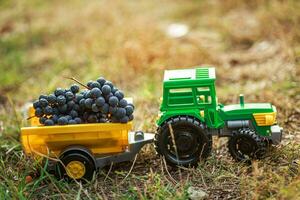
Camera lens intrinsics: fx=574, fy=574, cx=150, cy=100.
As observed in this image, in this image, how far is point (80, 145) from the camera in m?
4.14

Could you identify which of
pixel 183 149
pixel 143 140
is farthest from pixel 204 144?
pixel 143 140

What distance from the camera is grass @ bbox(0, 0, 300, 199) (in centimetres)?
396

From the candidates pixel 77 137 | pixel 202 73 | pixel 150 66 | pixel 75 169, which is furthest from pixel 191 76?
pixel 150 66

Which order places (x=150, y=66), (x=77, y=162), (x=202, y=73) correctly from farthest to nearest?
(x=150, y=66) → (x=202, y=73) → (x=77, y=162)

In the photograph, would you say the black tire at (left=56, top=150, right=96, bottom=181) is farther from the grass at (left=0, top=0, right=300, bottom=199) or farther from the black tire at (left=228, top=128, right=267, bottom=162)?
the black tire at (left=228, top=128, right=267, bottom=162)

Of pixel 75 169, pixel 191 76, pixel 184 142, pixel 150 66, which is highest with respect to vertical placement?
pixel 150 66

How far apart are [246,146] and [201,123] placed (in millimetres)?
377

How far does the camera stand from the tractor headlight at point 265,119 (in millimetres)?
4172

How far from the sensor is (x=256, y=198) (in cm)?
347

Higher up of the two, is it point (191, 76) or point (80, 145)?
point (191, 76)

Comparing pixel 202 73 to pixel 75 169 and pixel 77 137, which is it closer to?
pixel 77 137

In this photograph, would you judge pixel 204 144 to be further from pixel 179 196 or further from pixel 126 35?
pixel 126 35

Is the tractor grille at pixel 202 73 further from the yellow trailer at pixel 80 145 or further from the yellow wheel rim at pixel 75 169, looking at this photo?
the yellow wheel rim at pixel 75 169

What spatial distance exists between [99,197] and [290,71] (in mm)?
3081
